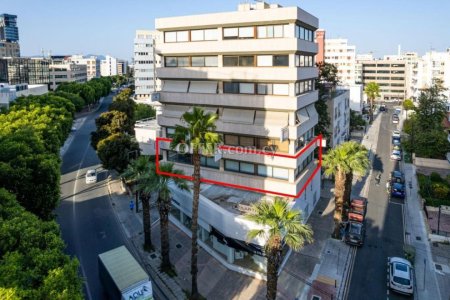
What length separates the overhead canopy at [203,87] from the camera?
41.2m

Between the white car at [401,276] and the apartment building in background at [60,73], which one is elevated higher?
the apartment building in background at [60,73]

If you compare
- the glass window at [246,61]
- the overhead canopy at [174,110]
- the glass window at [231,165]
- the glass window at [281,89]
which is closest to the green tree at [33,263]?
the glass window at [231,165]

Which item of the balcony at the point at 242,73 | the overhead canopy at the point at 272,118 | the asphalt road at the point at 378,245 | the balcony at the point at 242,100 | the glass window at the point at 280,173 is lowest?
the asphalt road at the point at 378,245

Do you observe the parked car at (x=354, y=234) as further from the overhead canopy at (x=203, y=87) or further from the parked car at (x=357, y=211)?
the overhead canopy at (x=203, y=87)

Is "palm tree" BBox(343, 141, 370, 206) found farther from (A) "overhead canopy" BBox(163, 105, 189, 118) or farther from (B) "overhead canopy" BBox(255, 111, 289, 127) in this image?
(A) "overhead canopy" BBox(163, 105, 189, 118)

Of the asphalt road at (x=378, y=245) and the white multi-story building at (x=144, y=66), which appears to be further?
the white multi-story building at (x=144, y=66)

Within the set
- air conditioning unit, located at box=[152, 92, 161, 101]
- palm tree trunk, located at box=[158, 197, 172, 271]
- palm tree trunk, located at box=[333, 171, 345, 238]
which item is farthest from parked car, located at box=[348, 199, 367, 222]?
air conditioning unit, located at box=[152, 92, 161, 101]

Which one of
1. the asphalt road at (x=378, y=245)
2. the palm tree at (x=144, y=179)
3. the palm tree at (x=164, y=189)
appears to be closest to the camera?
the asphalt road at (x=378, y=245)

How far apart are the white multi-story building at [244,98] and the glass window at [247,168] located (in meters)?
0.11

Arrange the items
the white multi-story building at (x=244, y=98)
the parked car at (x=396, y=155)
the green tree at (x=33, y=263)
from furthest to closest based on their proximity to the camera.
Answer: the parked car at (x=396, y=155)
the white multi-story building at (x=244, y=98)
the green tree at (x=33, y=263)

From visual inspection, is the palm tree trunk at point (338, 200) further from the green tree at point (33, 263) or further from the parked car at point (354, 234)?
the green tree at point (33, 263)


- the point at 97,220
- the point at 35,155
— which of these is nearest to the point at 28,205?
the point at 35,155

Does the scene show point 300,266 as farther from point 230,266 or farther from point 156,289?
point 156,289

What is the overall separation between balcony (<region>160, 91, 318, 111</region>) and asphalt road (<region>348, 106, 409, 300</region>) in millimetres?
16798
